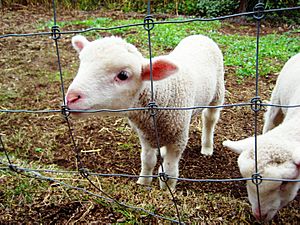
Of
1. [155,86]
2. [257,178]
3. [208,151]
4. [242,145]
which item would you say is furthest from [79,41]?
[208,151]

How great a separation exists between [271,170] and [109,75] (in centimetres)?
110

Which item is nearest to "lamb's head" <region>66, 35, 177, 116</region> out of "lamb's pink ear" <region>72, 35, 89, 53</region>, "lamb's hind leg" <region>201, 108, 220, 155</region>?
"lamb's pink ear" <region>72, 35, 89, 53</region>

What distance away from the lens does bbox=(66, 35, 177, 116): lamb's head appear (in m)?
1.93

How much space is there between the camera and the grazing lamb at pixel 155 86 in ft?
6.60

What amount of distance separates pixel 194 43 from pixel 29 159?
2.02 metres

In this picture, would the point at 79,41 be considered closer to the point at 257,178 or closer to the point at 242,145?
the point at 242,145

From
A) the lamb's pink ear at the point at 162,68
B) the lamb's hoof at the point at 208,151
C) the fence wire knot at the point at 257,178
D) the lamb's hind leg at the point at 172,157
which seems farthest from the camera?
the lamb's hoof at the point at 208,151

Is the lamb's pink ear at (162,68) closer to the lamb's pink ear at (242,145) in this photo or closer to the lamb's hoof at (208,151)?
the lamb's pink ear at (242,145)

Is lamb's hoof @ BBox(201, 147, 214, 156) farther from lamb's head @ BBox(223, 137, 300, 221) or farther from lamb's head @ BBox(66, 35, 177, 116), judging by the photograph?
lamb's head @ BBox(66, 35, 177, 116)

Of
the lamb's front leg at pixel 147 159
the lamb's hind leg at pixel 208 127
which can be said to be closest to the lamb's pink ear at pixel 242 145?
the lamb's front leg at pixel 147 159

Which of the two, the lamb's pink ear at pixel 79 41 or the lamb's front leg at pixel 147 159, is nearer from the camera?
the lamb's pink ear at pixel 79 41

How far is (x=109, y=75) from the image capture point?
2043mm

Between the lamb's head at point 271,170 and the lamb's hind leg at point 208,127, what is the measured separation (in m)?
1.25

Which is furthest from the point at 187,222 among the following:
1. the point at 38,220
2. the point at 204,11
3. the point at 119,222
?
→ the point at 204,11
